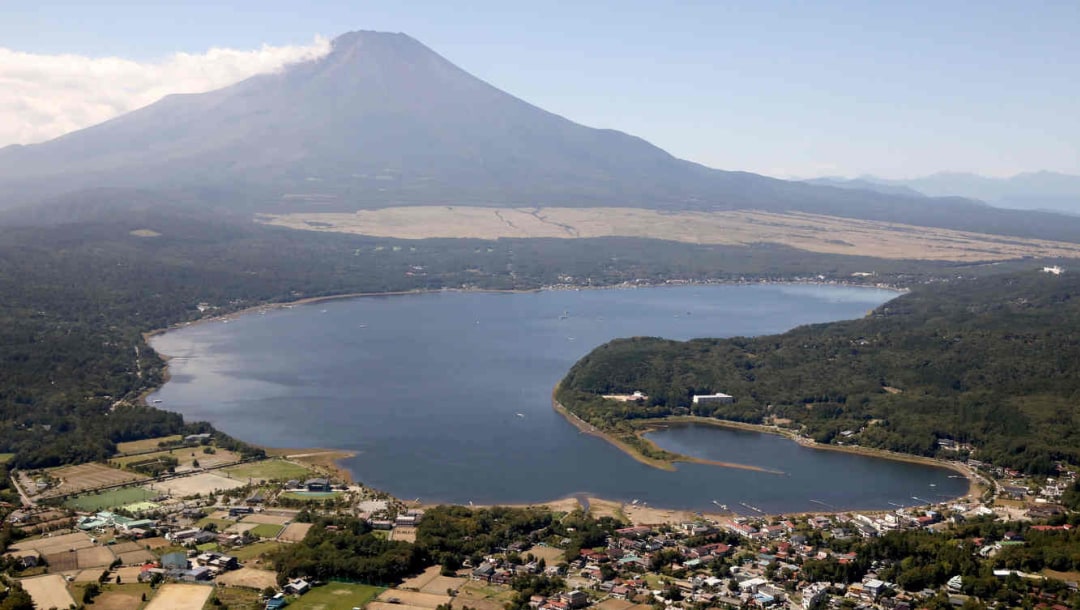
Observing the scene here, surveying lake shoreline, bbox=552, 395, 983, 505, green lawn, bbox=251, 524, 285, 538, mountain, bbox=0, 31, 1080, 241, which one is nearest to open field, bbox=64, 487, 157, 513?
green lawn, bbox=251, 524, 285, 538

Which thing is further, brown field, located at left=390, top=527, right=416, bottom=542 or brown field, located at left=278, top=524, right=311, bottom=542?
brown field, located at left=278, top=524, right=311, bottom=542

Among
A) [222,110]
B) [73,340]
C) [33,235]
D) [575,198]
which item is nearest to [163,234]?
[33,235]

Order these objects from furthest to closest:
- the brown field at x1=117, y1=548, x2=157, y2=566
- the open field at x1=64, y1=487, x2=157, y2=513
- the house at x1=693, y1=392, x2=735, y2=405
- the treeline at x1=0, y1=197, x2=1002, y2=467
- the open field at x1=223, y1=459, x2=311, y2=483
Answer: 1. the house at x1=693, y1=392, x2=735, y2=405
2. the treeline at x1=0, y1=197, x2=1002, y2=467
3. the open field at x1=223, y1=459, x2=311, y2=483
4. the open field at x1=64, y1=487, x2=157, y2=513
5. the brown field at x1=117, y1=548, x2=157, y2=566

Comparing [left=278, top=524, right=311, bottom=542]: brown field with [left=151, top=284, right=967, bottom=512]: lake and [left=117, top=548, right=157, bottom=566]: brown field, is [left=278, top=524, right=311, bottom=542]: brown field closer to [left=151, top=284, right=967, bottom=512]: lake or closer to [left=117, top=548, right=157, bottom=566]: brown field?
[left=117, top=548, right=157, bottom=566]: brown field

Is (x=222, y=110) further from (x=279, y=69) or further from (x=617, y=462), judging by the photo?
(x=617, y=462)

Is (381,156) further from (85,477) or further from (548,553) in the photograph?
(548,553)

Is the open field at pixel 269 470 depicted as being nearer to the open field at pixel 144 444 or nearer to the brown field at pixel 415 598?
the open field at pixel 144 444
